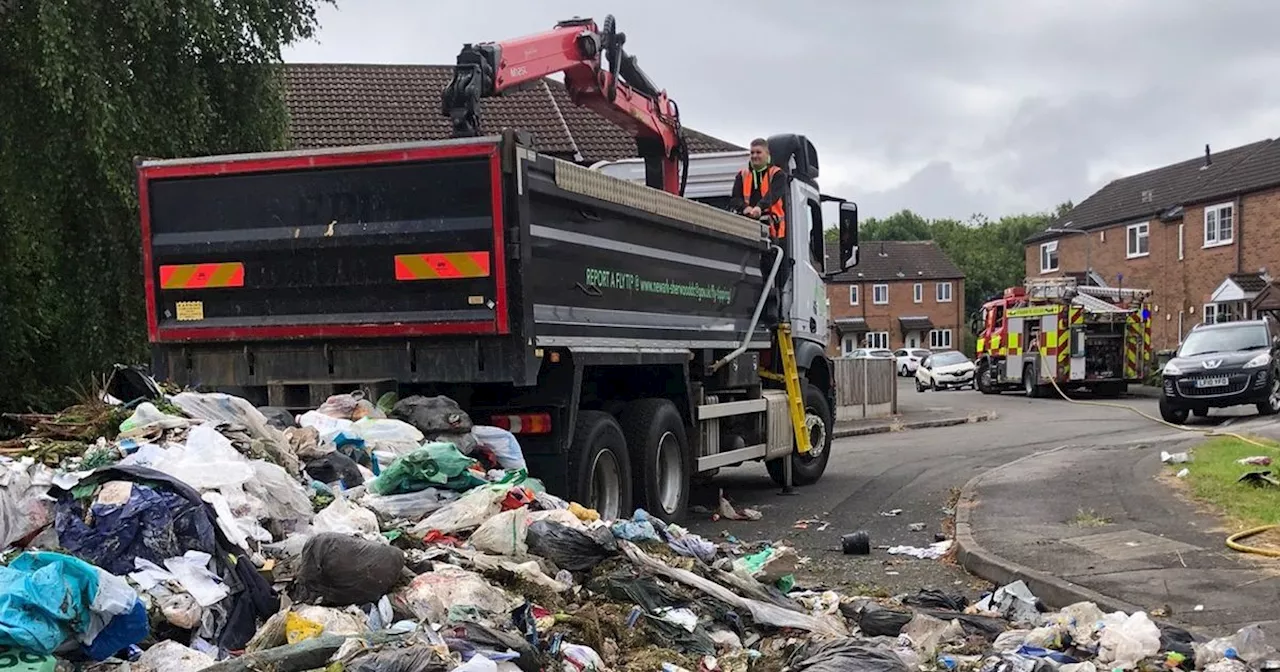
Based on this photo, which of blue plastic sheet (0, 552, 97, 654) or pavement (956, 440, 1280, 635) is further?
pavement (956, 440, 1280, 635)

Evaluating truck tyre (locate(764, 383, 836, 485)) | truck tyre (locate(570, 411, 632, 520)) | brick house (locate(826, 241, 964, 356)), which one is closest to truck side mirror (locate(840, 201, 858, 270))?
truck tyre (locate(764, 383, 836, 485))

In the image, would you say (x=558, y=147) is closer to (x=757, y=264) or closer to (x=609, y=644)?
(x=757, y=264)

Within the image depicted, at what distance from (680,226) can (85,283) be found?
7.69 m

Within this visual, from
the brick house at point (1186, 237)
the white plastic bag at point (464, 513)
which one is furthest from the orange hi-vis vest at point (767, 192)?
the brick house at point (1186, 237)

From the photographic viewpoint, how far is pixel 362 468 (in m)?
6.25

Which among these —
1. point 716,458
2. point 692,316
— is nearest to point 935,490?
point 716,458

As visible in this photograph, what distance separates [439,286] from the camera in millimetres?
6758

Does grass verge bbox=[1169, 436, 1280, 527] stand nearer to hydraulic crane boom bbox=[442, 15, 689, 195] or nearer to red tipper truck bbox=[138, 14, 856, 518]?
red tipper truck bbox=[138, 14, 856, 518]

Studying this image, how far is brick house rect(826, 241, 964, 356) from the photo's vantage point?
65.9m

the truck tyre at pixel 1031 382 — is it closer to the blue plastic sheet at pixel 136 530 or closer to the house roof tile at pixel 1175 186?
the house roof tile at pixel 1175 186

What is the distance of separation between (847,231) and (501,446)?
19.7 feet

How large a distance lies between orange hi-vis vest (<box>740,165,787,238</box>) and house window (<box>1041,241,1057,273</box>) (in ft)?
137

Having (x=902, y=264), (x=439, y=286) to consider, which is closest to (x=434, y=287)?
(x=439, y=286)

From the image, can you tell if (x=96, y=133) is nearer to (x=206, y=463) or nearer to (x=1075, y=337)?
(x=206, y=463)
